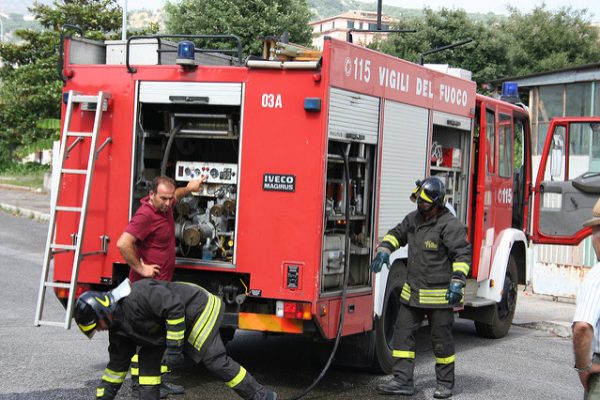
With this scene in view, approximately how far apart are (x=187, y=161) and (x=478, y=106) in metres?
3.76

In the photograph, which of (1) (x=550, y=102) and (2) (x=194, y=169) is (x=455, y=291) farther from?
(1) (x=550, y=102)

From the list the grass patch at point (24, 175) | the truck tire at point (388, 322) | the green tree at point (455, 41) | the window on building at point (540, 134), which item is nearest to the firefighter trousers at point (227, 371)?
the truck tire at point (388, 322)

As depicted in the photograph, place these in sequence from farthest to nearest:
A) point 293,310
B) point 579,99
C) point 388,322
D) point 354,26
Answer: point 354,26 < point 579,99 < point 388,322 < point 293,310

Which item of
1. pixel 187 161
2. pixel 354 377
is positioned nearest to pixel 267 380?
pixel 354 377

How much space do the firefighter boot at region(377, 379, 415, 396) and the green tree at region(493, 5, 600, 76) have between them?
3476 cm

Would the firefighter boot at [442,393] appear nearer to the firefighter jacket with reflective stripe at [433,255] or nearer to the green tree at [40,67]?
the firefighter jacket with reflective stripe at [433,255]

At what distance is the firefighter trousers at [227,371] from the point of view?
6.25 metres

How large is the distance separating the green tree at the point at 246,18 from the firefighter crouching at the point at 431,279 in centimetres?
2339

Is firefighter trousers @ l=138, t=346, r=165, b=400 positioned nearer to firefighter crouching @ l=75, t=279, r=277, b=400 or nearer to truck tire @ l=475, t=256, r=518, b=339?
firefighter crouching @ l=75, t=279, r=277, b=400

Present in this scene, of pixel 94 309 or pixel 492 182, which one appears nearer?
pixel 94 309

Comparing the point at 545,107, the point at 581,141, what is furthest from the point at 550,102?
the point at 581,141

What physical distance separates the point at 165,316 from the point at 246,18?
26536mm

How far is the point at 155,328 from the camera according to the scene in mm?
6176

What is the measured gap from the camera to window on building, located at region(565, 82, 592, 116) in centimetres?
2463
